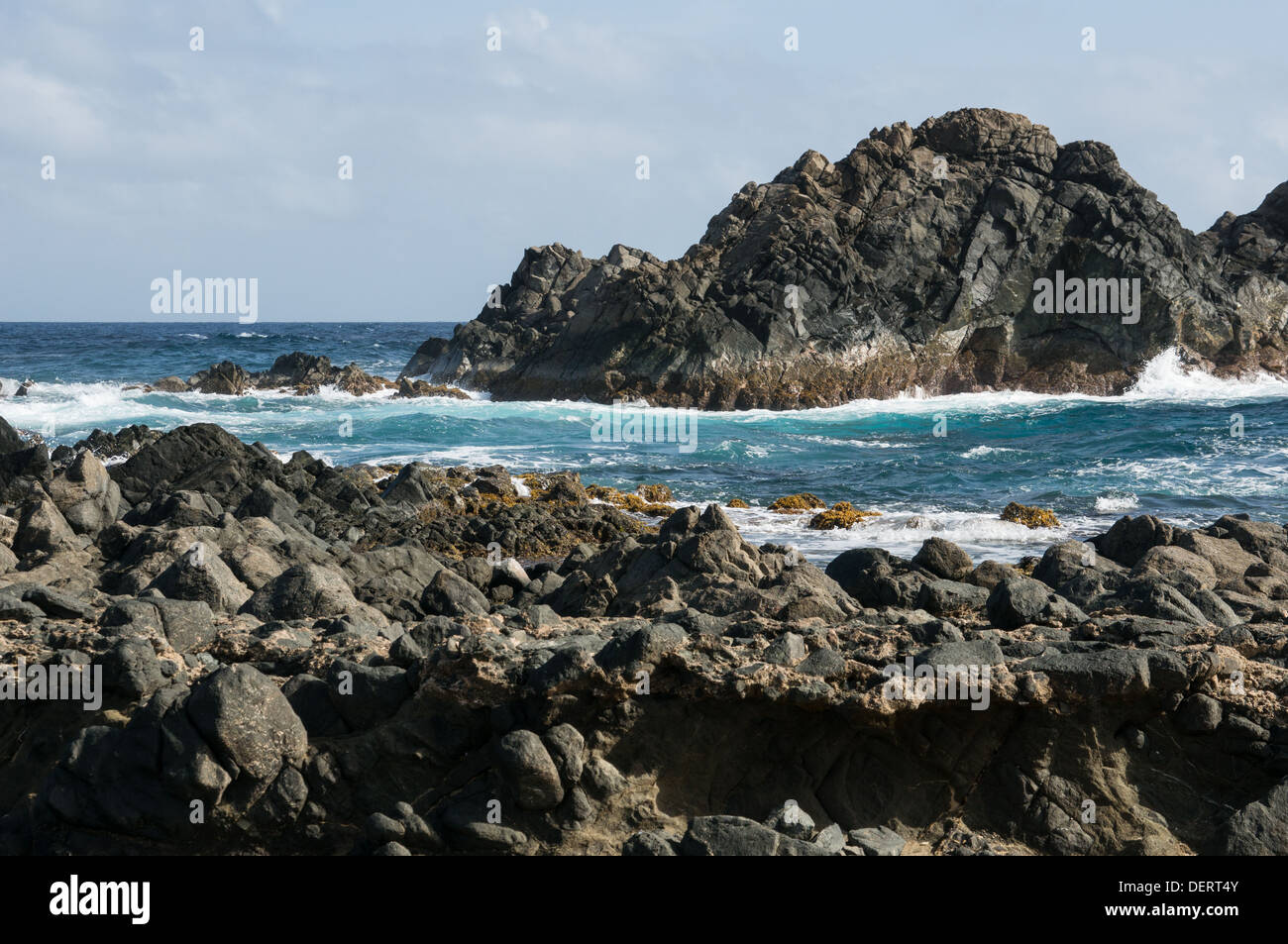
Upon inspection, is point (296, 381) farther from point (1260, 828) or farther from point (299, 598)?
point (1260, 828)

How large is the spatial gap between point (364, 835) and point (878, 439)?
2810cm

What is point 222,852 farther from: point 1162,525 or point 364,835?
point 1162,525

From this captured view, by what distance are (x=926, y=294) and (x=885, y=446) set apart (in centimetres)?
1389

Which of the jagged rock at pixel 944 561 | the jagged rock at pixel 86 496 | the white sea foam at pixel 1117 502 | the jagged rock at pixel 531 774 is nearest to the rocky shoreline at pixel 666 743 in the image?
the jagged rock at pixel 531 774

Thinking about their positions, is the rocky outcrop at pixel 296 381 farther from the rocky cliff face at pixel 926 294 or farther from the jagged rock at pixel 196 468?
the jagged rock at pixel 196 468

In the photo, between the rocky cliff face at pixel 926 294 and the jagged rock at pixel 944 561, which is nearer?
the jagged rock at pixel 944 561

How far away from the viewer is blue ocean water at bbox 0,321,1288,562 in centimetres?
2027

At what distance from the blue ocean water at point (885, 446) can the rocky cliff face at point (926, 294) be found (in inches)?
62.0

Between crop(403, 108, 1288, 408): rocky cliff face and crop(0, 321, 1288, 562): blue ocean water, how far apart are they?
1574 millimetres

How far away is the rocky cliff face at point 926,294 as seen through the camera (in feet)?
133

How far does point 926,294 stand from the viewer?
139 feet

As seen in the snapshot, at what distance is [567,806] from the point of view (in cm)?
551

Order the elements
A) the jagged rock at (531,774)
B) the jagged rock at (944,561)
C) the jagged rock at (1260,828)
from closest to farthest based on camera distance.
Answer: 1. the jagged rock at (1260,828)
2. the jagged rock at (531,774)
3. the jagged rock at (944,561)

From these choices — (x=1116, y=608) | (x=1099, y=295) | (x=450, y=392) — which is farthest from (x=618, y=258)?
(x=1116, y=608)
